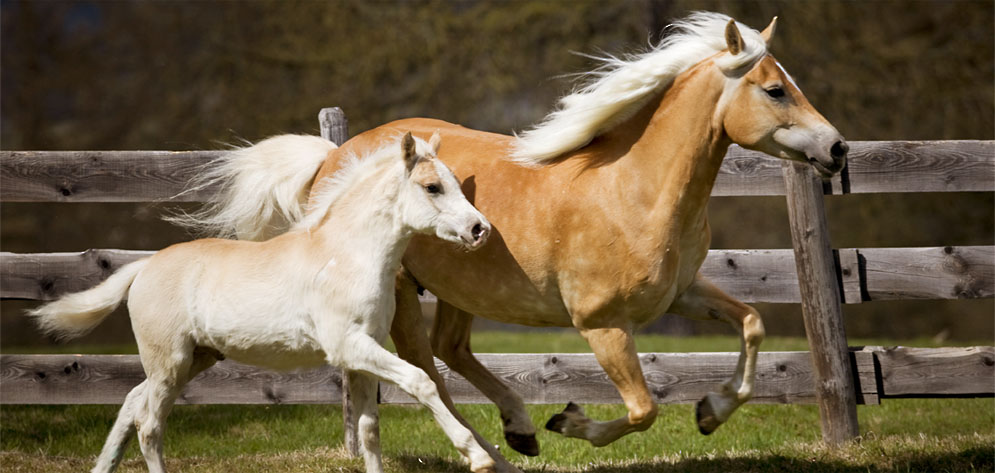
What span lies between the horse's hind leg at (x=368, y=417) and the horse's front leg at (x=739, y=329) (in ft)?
4.82

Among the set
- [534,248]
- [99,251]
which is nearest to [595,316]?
[534,248]

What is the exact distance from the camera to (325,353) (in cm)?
448

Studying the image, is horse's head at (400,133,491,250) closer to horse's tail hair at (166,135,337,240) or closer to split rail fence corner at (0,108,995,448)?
horse's tail hair at (166,135,337,240)

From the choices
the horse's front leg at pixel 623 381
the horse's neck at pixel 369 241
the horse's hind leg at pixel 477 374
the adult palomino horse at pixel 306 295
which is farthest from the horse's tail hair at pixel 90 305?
the horse's front leg at pixel 623 381

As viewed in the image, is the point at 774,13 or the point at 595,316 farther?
the point at 774,13

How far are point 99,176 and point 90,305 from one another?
1.70 m

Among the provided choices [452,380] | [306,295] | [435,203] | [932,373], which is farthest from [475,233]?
[932,373]

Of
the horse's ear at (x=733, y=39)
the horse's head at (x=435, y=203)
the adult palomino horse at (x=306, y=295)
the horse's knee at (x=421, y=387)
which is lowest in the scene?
the horse's knee at (x=421, y=387)

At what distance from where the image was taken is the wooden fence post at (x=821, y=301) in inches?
228

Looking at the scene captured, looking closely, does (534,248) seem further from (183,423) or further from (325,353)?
(183,423)

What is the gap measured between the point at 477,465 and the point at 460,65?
1230 cm

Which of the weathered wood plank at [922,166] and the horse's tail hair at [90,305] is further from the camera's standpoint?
the weathered wood plank at [922,166]

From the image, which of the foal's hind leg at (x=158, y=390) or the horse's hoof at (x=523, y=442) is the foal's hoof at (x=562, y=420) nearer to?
the horse's hoof at (x=523, y=442)

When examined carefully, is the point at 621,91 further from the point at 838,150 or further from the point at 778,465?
the point at 778,465
